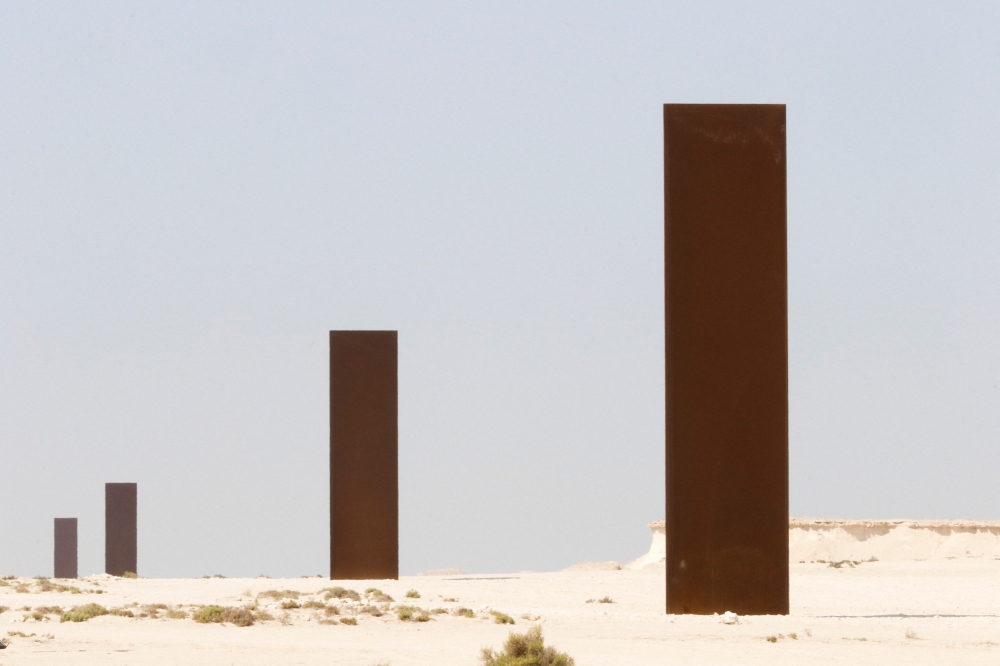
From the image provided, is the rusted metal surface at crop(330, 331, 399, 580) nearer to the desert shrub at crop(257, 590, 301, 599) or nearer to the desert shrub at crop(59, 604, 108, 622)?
the desert shrub at crop(257, 590, 301, 599)

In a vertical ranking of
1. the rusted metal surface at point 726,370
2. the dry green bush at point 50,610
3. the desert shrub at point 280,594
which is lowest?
the desert shrub at point 280,594

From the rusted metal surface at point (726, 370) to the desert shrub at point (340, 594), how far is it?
543 cm

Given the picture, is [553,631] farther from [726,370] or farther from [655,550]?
[655,550]

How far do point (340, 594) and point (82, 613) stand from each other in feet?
13.8

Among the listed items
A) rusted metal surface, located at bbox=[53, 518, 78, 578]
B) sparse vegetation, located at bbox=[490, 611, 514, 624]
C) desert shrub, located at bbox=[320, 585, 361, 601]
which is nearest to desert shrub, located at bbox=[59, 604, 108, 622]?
desert shrub, located at bbox=[320, 585, 361, 601]

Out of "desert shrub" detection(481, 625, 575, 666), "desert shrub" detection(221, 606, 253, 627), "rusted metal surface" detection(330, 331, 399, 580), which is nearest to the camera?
"desert shrub" detection(481, 625, 575, 666)

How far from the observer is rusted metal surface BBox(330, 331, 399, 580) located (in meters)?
24.1

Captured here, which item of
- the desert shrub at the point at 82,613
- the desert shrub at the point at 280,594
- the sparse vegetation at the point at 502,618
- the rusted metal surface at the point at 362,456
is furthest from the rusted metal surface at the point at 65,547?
the sparse vegetation at the point at 502,618

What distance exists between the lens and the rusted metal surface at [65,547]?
4288cm

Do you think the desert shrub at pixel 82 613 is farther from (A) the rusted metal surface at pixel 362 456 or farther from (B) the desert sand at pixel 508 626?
(A) the rusted metal surface at pixel 362 456

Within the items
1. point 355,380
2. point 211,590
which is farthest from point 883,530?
point 211,590

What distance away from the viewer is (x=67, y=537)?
43.3 metres

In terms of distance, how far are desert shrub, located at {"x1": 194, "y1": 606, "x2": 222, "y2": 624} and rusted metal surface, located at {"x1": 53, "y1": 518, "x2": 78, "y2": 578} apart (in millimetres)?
28114

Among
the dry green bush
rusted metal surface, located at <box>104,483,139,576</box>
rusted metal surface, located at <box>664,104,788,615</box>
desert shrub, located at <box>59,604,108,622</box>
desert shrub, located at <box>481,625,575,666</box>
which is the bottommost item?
rusted metal surface, located at <box>104,483,139,576</box>
